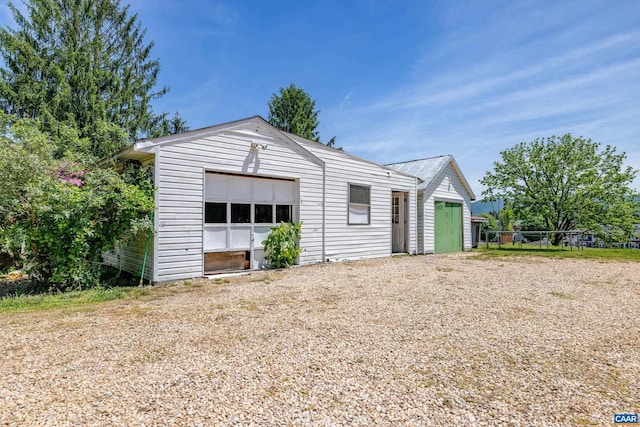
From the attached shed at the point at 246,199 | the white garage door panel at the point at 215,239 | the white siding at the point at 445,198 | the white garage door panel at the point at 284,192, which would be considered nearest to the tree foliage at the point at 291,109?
the white siding at the point at 445,198

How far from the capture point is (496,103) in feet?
42.6

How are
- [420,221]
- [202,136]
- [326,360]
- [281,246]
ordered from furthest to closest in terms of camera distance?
1. [420,221]
2. [281,246]
3. [202,136]
4. [326,360]

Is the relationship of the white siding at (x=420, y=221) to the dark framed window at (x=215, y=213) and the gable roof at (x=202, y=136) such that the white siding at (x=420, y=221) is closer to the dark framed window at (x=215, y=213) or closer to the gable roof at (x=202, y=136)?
the gable roof at (x=202, y=136)

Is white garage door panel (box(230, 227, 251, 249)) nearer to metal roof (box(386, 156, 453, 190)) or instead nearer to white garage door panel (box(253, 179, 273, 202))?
white garage door panel (box(253, 179, 273, 202))

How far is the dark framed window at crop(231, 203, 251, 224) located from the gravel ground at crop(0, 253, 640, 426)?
2.57 metres

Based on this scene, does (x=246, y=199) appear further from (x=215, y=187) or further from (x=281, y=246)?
(x=281, y=246)

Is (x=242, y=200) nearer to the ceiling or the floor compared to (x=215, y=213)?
nearer to the ceiling

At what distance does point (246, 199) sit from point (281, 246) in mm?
1544

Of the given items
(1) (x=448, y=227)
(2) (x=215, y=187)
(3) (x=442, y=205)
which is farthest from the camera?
(1) (x=448, y=227)

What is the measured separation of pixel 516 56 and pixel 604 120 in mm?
9187

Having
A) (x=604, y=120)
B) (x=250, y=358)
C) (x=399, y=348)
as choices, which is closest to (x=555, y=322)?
(x=399, y=348)

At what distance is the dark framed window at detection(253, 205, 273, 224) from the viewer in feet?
27.6

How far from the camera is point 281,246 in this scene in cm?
850

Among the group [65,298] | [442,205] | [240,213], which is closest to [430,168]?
[442,205]
